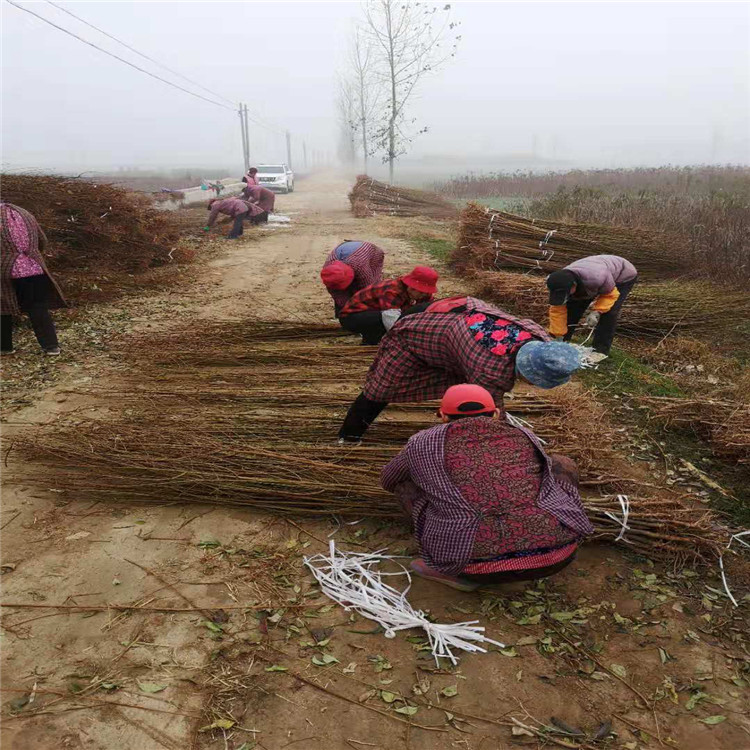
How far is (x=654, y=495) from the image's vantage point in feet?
7.99

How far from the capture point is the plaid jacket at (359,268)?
332cm

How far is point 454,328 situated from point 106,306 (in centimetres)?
490

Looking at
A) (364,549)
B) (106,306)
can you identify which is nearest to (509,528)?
(364,549)

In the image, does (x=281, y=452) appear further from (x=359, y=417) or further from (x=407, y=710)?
(x=407, y=710)

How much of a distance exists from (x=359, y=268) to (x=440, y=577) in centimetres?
199

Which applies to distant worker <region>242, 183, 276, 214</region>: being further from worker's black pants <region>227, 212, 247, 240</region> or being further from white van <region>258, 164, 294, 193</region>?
white van <region>258, 164, 294, 193</region>

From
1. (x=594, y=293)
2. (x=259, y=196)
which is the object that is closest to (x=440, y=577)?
(x=594, y=293)

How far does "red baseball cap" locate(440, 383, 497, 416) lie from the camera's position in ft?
6.00

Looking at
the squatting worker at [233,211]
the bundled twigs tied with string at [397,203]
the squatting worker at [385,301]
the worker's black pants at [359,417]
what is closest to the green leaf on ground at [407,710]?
the worker's black pants at [359,417]

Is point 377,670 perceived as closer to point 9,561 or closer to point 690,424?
point 9,561

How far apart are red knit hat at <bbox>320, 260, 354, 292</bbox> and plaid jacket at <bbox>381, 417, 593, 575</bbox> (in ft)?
5.09

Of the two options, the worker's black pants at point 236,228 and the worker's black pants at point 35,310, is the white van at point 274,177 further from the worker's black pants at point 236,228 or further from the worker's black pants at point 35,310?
the worker's black pants at point 35,310

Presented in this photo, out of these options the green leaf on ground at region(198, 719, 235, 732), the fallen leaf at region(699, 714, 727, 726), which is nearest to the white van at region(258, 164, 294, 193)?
the green leaf on ground at region(198, 719, 235, 732)

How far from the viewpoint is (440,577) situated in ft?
6.62
